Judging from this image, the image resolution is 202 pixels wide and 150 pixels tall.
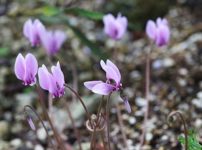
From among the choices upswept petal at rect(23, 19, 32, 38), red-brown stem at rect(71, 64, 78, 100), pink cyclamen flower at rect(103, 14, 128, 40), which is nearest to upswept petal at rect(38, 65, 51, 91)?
upswept petal at rect(23, 19, 32, 38)

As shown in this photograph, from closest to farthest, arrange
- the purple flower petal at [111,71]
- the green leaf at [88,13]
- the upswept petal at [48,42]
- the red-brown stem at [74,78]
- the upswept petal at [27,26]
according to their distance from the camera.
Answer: the purple flower petal at [111,71] → the upswept petal at [27,26] → the upswept petal at [48,42] → the green leaf at [88,13] → the red-brown stem at [74,78]

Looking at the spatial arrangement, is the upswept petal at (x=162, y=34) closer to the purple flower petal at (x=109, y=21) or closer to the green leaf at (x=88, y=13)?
the purple flower petal at (x=109, y=21)

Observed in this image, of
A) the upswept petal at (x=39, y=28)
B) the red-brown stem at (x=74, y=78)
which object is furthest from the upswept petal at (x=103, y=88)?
the red-brown stem at (x=74, y=78)

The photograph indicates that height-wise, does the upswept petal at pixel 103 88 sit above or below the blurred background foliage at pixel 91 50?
below

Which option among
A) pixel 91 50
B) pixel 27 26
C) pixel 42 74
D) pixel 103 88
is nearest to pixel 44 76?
pixel 42 74

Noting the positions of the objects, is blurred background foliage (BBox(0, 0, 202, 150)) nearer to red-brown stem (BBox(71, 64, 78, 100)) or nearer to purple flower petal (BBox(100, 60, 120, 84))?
red-brown stem (BBox(71, 64, 78, 100))

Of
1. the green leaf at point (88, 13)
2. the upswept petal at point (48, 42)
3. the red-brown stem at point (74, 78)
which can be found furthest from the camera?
the red-brown stem at point (74, 78)
